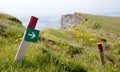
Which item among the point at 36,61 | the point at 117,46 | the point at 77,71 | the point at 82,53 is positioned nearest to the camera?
the point at 36,61

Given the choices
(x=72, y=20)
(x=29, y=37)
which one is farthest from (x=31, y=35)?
(x=72, y=20)

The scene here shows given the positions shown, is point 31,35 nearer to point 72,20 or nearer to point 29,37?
point 29,37

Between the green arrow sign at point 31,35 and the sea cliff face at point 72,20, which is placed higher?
the green arrow sign at point 31,35

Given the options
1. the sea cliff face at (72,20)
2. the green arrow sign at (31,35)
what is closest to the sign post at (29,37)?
the green arrow sign at (31,35)

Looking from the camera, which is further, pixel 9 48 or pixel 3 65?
pixel 9 48

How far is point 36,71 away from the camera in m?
7.43

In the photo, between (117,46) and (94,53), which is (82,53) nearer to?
(94,53)

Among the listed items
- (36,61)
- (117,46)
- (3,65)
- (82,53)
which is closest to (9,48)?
(36,61)

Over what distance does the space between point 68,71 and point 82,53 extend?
4.13 m

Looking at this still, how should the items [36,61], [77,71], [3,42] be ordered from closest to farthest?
[36,61] < [77,71] < [3,42]

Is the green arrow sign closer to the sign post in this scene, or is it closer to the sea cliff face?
the sign post

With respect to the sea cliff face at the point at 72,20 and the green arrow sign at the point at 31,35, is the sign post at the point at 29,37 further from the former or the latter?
the sea cliff face at the point at 72,20

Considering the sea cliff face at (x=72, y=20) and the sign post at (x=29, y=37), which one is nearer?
the sign post at (x=29, y=37)

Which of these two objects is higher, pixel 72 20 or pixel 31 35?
pixel 31 35
